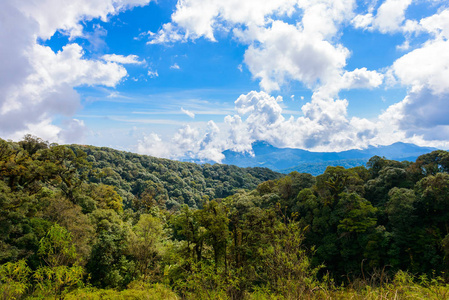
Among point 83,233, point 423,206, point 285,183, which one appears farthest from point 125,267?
point 423,206

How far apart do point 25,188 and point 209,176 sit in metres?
113

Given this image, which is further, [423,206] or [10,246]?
[423,206]

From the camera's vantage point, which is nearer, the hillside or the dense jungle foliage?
the dense jungle foliage

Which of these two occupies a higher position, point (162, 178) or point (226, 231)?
point (162, 178)

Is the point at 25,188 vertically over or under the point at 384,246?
over

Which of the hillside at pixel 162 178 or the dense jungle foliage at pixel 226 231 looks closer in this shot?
the dense jungle foliage at pixel 226 231

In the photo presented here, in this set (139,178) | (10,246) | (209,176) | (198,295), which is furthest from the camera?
(209,176)

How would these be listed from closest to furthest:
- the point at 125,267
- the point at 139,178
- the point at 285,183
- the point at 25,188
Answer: the point at 125,267 → the point at 25,188 → the point at 285,183 → the point at 139,178

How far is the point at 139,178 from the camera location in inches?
3723

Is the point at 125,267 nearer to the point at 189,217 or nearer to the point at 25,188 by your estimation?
the point at 189,217

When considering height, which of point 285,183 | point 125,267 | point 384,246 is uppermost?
point 285,183

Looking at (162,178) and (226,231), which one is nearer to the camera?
(226,231)

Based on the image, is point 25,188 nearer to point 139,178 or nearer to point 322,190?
point 322,190

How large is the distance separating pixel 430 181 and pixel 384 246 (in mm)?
7886
